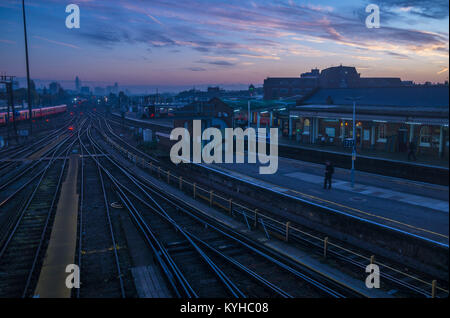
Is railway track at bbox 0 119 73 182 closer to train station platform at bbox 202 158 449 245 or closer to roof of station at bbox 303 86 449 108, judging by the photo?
train station platform at bbox 202 158 449 245

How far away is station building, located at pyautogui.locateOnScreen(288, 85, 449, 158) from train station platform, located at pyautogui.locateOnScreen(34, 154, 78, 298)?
54.8ft

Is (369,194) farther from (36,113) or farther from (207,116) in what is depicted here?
(36,113)

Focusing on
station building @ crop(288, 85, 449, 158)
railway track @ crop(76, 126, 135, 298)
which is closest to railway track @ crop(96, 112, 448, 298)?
railway track @ crop(76, 126, 135, 298)

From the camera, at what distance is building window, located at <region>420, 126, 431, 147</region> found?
2376 cm

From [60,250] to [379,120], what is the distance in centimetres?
2410

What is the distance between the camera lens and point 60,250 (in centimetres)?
1260

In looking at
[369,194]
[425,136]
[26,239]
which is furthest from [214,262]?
[425,136]

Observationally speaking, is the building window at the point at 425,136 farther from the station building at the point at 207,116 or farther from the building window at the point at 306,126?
the station building at the point at 207,116

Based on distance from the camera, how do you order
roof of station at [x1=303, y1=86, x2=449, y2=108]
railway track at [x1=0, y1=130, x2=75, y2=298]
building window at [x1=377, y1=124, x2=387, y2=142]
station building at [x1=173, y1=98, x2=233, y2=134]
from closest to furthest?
railway track at [x1=0, y1=130, x2=75, y2=298] < roof of station at [x1=303, y1=86, x2=449, y2=108] < building window at [x1=377, y1=124, x2=387, y2=142] < station building at [x1=173, y1=98, x2=233, y2=134]

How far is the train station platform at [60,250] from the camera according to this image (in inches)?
375

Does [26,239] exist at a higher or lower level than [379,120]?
lower
